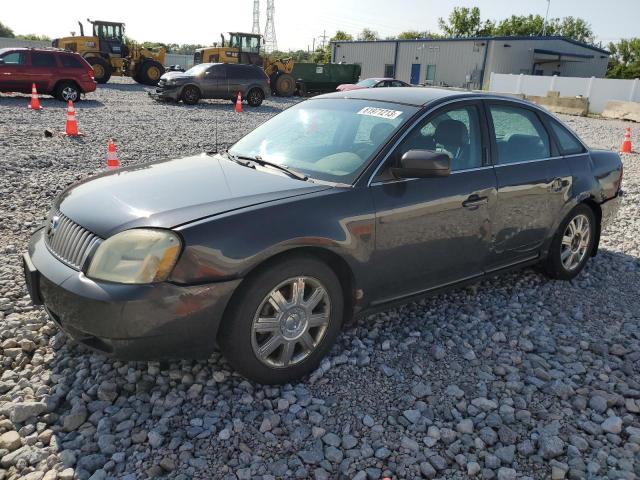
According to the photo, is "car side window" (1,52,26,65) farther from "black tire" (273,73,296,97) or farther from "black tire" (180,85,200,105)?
"black tire" (273,73,296,97)

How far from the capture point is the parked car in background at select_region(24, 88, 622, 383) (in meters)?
2.71

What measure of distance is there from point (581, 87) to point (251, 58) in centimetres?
1874

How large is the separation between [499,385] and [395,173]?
144cm

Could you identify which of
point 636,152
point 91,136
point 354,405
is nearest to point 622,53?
point 636,152

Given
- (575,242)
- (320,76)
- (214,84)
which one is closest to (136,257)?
(575,242)

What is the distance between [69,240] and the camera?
117 inches

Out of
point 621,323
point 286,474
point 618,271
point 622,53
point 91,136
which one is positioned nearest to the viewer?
point 286,474

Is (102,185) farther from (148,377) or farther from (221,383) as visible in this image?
(221,383)

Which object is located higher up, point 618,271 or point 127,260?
point 127,260

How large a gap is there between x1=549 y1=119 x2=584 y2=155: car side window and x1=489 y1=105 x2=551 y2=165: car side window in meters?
0.17

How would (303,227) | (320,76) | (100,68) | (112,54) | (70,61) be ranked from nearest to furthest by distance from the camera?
(303,227)
(70,61)
(100,68)
(112,54)
(320,76)

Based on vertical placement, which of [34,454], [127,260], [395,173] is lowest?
[34,454]

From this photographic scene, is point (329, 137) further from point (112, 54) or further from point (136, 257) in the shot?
point (112, 54)

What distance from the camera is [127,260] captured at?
2.69 m
